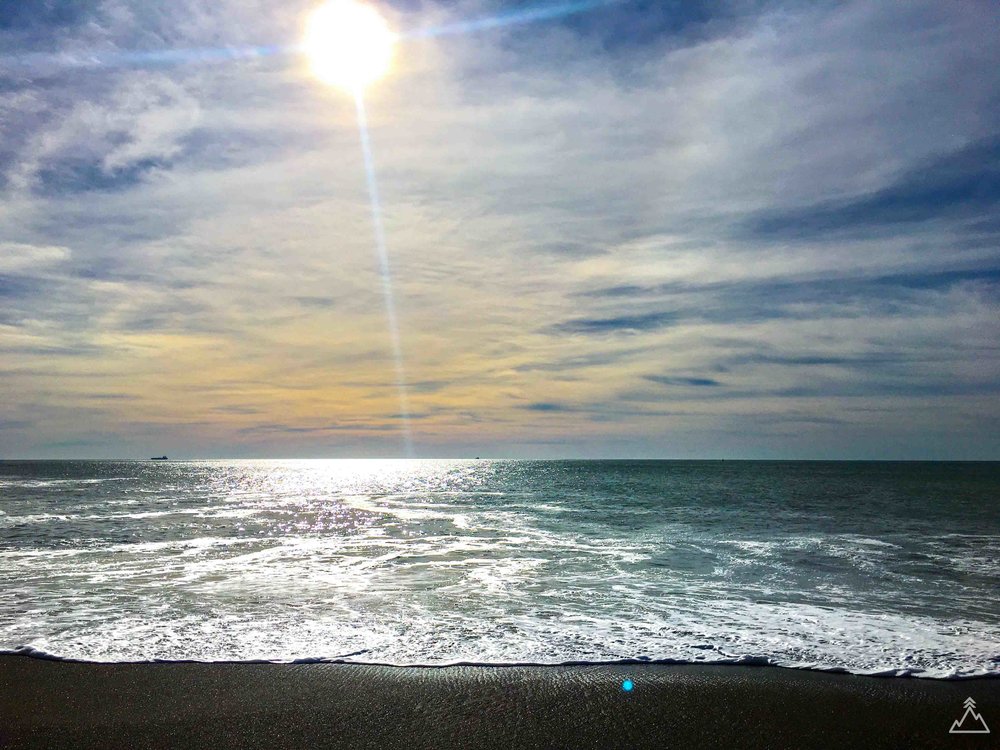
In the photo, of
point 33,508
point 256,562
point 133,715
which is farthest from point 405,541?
point 33,508

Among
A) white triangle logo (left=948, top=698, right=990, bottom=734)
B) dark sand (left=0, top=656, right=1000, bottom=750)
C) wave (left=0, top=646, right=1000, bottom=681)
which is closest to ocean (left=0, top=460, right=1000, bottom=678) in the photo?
wave (left=0, top=646, right=1000, bottom=681)

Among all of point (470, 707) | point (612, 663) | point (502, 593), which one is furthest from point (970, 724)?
point (502, 593)

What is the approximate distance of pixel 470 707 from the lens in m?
7.06

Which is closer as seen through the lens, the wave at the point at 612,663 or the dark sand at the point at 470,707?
the dark sand at the point at 470,707

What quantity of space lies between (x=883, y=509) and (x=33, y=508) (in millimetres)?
50348

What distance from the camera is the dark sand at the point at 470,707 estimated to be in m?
6.34

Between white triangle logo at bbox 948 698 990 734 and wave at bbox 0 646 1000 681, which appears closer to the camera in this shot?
white triangle logo at bbox 948 698 990 734

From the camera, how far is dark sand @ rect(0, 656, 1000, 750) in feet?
20.8

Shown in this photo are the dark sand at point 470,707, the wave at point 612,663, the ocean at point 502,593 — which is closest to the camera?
the dark sand at point 470,707

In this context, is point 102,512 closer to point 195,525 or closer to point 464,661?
point 195,525

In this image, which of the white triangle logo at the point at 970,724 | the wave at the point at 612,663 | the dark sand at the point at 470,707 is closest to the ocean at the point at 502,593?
the wave at the point at 612,663

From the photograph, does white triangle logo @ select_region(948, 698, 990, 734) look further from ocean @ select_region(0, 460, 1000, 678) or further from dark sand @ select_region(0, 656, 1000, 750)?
ocean @ select_region(0, 460, 1000, 678)

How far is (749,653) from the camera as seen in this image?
29.7 feet

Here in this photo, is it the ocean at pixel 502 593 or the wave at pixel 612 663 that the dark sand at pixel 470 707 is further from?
the ocean at pixel 502 593
